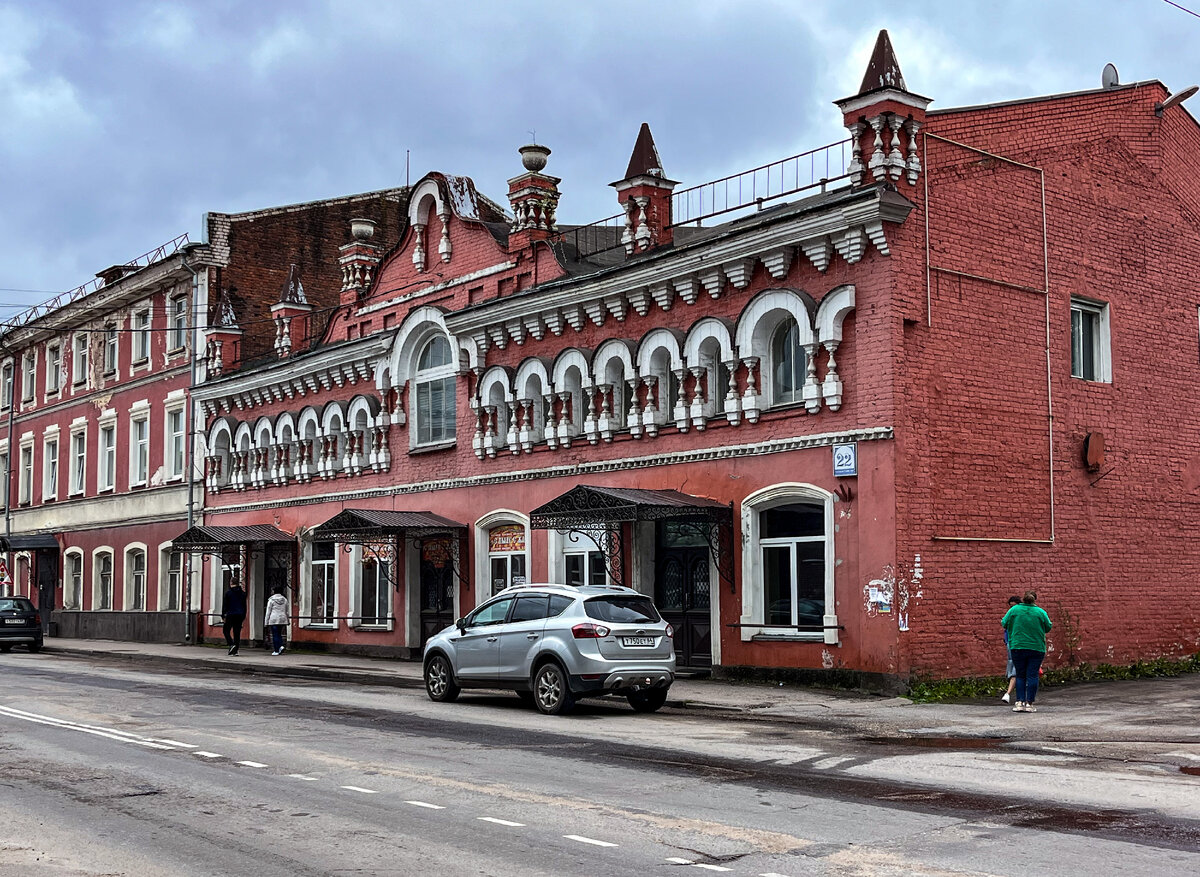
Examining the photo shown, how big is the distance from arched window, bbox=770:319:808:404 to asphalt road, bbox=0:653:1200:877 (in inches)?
248

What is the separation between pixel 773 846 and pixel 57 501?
43.1 metres

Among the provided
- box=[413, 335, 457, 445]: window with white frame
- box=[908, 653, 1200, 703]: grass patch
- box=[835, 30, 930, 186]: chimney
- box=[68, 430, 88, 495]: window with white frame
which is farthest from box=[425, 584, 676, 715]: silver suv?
box=[68, 430, 88, 495]: window with white frame

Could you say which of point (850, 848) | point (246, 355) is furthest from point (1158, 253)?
point (246, 355)

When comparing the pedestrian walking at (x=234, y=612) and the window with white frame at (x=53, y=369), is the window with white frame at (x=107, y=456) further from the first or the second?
the pedestrian walking at (x=234, y=612)

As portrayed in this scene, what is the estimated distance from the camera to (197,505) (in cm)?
3781

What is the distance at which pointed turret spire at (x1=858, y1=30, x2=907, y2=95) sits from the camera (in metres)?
19.1

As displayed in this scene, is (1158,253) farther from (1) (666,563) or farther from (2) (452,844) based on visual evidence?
(2) (452,844)

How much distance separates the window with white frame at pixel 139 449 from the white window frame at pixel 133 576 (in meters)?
1.99

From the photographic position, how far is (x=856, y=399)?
19188 millimetres

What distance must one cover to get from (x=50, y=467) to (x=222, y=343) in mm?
14162

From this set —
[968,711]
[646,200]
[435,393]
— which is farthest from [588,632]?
[435,393]

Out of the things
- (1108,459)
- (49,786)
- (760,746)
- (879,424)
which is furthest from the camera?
(1108,459)

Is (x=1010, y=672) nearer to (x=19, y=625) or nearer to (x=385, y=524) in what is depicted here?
(x=385, y=524)

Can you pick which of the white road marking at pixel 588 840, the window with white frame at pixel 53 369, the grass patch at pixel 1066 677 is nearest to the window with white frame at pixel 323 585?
the grass patch at pixel 1066 677
